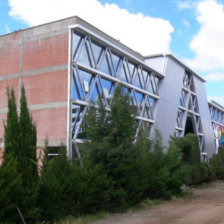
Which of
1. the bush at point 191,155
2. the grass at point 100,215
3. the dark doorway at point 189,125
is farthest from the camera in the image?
the dark doorway at point 189,125

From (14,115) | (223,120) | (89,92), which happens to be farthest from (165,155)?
(223,120)

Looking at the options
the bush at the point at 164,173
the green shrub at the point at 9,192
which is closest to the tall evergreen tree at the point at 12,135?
the green shrub at the point at 9,192

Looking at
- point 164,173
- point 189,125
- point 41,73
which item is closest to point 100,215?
point 164,173

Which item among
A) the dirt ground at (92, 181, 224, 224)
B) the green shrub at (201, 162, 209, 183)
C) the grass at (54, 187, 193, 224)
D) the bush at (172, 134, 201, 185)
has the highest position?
the bush at (172, 134, 201, 185)

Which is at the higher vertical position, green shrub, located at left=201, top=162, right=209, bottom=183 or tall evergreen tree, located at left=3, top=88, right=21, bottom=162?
tall evergreen tree, located at left=3, top=88, right=21, bottom=162

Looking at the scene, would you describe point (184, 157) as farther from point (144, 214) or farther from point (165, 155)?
point (144, 214)

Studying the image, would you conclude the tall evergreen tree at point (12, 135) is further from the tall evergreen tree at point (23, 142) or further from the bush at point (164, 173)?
the bush at point (164, 173)

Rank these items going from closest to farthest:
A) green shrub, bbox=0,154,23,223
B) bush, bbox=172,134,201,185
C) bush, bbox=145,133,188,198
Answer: green shrub, bbox=0,154,23,223, bush, bbox=145,133,188,198, bush, bbox=172,134,201,185

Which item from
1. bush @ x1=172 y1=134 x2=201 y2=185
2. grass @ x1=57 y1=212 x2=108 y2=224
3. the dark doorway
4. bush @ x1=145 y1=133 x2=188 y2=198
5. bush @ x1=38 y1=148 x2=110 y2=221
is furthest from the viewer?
the dark doorway

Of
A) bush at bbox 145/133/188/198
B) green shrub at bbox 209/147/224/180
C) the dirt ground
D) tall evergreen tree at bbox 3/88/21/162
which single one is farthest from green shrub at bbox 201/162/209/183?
tall evergreen tree at bbox 3/88/21/162

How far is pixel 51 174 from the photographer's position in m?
10.5

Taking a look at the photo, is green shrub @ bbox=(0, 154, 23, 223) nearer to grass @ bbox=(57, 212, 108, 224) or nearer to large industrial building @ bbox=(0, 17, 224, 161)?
grass @ bbox=(57, 212, 108, 224)

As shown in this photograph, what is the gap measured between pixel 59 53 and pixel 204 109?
96.0ft

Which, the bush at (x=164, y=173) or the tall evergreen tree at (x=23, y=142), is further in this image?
the bush at (x=164, y=173)
